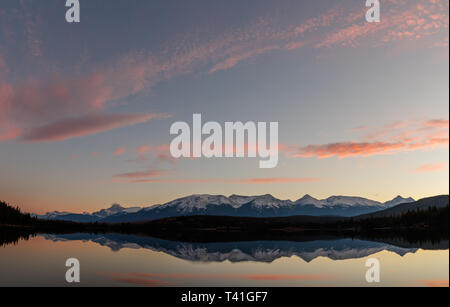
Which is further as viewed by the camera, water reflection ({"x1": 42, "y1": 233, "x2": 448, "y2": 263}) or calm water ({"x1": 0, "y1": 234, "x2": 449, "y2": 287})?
water reflection ({"x1": 42, "y1": 233, "x2": 448, "y2": 263})

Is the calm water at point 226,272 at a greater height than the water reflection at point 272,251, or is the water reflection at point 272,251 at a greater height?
the calm water at point 226,272

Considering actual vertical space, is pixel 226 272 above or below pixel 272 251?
above

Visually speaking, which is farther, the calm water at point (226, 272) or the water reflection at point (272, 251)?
the water reflection at point (272, 251)

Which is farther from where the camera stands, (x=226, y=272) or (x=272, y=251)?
(x=272, y=251)

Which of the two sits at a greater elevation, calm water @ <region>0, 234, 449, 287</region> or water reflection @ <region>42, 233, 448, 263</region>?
calm water @ <region>0, 234, 449, 287</region>
